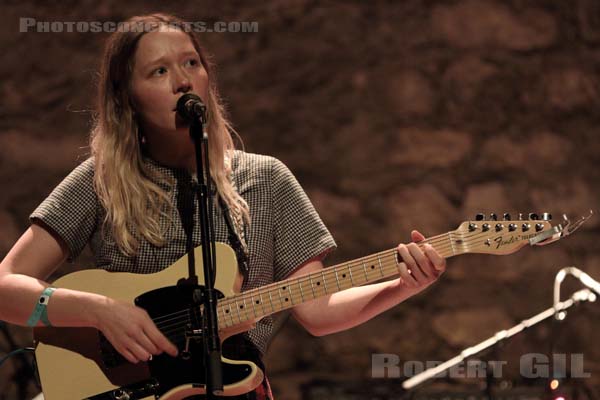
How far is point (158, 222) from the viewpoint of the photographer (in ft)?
6.49

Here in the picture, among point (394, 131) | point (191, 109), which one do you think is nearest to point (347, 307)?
point (191, 109)

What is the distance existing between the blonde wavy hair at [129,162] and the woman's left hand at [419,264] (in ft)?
1.30

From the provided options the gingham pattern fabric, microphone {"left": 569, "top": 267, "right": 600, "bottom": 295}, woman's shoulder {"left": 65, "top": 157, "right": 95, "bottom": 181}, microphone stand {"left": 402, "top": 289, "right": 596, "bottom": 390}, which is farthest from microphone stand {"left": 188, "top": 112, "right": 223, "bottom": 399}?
microphone {"left": 569, "top": 267, "right": 600, "bottom": 295}

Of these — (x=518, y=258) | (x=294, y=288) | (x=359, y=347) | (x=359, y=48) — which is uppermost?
(x=359, y=48)

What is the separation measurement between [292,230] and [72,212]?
526 mm

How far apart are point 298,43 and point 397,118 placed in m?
0.49

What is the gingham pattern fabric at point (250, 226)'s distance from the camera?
1.96 metres

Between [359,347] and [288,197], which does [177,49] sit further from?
[359,347]

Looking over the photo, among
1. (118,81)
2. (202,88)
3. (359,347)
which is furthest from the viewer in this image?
(359,347)

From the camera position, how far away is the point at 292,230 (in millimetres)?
2062

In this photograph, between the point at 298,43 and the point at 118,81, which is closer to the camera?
the point at 118,81

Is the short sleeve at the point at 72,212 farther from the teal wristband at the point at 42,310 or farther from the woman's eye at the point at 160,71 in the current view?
the woman's eye at the point at 160,71

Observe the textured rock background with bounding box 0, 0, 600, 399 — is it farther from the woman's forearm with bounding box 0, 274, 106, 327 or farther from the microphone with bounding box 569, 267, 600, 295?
the woman's forearm with bounding box 0, 274, 106, 327

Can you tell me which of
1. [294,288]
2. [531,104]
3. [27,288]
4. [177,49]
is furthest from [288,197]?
[531,104]
